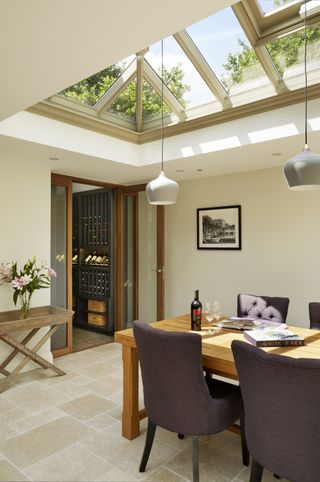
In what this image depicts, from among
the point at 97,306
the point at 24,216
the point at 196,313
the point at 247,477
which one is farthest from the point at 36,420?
the point at 97,306

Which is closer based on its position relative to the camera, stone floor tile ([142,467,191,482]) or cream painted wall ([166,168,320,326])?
stone floor tile ([142,467,191,482])

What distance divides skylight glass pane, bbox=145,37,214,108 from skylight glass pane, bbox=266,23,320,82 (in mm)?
705

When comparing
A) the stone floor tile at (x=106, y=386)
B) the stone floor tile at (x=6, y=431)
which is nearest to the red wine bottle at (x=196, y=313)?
the stone floor tile at (x=106, y=386)

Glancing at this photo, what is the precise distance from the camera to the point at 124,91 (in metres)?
3.82

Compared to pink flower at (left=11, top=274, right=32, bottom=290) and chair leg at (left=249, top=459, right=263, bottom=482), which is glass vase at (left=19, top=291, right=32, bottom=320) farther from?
chair leg at (left=249, top=459, right=263, bottom=482)

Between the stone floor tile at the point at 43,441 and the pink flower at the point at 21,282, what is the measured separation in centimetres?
136

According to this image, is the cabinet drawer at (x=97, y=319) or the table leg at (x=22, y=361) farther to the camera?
the cabinet drawer at (x=97, y=319)

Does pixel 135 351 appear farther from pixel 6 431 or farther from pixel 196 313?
pixel 6 431

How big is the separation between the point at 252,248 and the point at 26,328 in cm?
285

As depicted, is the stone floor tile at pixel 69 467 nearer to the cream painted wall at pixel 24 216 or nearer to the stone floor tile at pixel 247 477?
the stone floor tile at pixel 247 477

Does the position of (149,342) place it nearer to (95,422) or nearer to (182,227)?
(95,422)

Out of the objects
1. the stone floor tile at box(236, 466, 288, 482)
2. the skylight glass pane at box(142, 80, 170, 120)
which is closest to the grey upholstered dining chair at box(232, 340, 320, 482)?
the stone floor tile at box(236, 466, 288, 482)

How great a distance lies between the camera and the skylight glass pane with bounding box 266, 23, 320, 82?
2.88 meters

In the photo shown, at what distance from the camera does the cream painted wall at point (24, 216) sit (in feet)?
13.1
